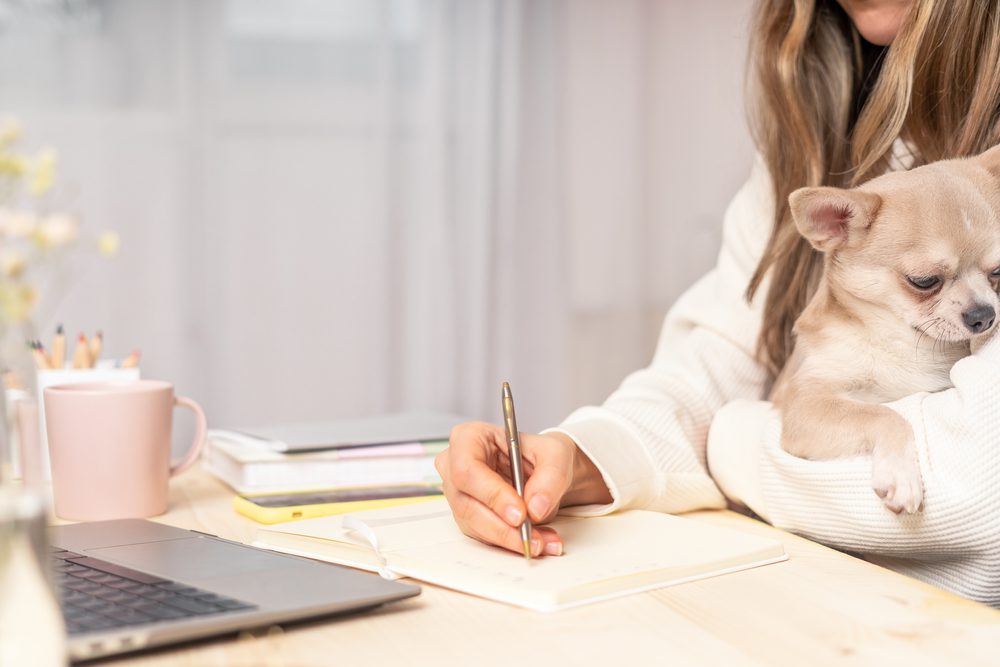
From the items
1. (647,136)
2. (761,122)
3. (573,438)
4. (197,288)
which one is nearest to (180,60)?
(197,288)

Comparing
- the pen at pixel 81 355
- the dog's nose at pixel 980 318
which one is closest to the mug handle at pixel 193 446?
the pen at pixel 81 355

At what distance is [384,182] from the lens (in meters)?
2.70

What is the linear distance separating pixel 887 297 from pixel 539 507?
1.73ft

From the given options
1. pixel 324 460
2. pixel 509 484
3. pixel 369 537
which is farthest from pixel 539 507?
pixel 324 460

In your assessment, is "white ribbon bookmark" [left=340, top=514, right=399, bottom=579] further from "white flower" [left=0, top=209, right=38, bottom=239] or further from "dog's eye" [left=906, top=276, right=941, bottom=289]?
"dog's eye" [left=906, top=276, right=941, bottom=289]

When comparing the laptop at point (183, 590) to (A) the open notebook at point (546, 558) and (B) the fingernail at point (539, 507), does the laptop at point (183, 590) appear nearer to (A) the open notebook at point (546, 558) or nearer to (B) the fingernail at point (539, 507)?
(A) the open notebook at point (546, 558)

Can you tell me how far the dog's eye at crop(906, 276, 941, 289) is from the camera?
3.56 ft

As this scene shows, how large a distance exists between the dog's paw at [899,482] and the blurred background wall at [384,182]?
1.74 m

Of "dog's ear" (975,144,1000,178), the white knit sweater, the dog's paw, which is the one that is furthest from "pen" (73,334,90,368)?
"dog's ear" (975,144,1000,178)

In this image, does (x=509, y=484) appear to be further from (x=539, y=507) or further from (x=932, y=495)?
(x=932, y=495)

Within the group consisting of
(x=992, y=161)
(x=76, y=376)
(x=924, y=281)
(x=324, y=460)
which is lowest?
(x=324, y=460)

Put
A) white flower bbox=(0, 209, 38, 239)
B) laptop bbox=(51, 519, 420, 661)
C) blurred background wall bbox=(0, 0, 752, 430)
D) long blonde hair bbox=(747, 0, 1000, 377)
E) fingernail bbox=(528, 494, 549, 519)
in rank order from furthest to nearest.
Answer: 1. blurred background wall bbox=(0, 0, 752, 430)
2. long blonde hair bbox=(747, 0, 1000, 377)
3. fingernail bbox=(528, 494, 549, 519)
4. laptop bbox=(51, 519, 420, 661)
5. white flower bbox=(0, 209, 38, 239)

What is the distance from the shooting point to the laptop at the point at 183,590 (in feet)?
2.01

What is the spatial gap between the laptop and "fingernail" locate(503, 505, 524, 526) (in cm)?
13
